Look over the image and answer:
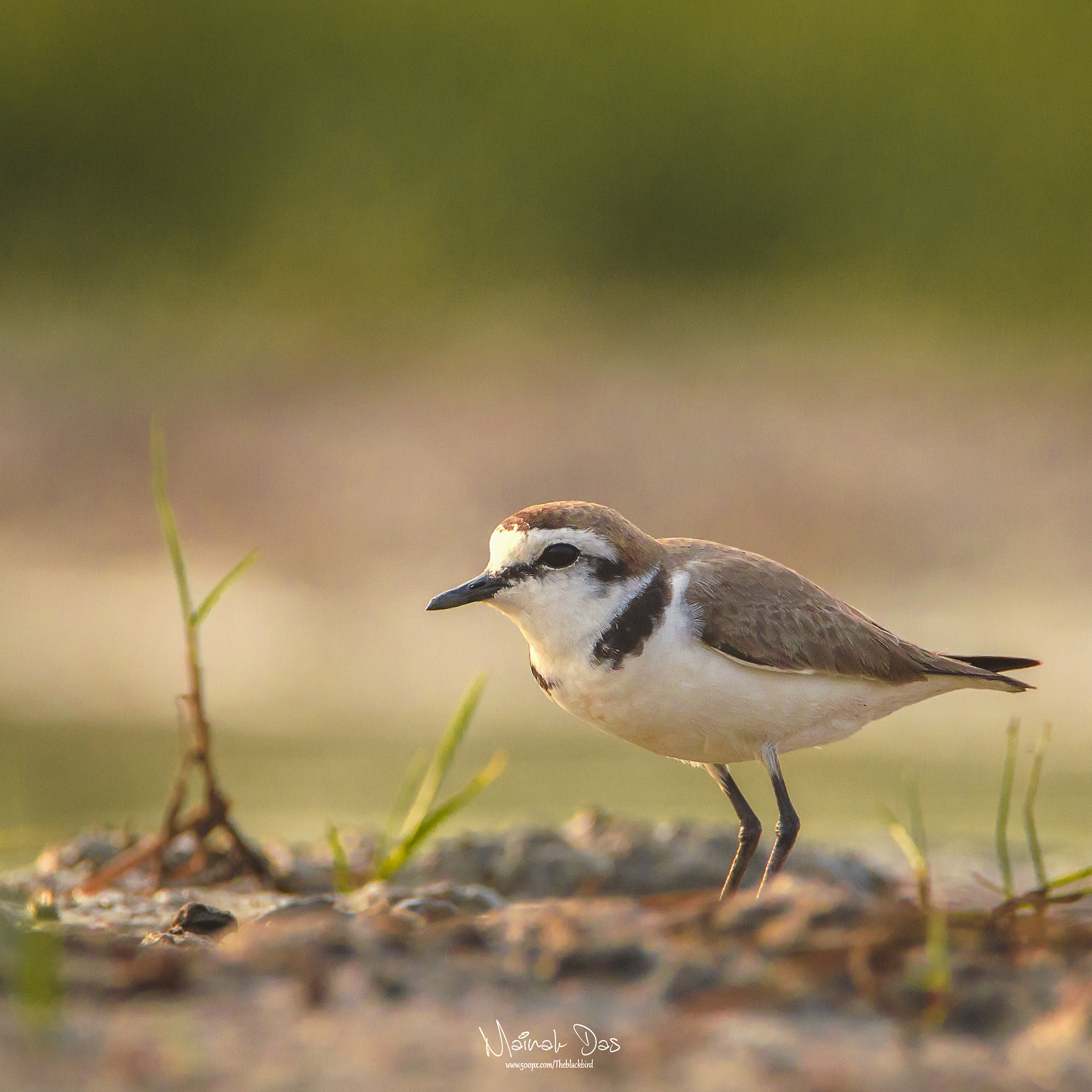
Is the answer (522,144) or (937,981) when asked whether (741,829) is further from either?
(522,144)

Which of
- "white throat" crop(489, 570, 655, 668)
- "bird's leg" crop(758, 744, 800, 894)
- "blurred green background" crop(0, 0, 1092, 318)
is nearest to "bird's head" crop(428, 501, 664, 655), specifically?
"white throat" crop(489, 570, 655, 668)

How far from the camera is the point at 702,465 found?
12008 mm

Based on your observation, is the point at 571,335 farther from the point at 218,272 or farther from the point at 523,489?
the point at 218,272

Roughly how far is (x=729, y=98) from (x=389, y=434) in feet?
13.4

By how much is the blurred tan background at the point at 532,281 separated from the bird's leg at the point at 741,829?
661cm

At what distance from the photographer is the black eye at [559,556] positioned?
4316mm

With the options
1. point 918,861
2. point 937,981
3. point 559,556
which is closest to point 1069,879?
point 918,861

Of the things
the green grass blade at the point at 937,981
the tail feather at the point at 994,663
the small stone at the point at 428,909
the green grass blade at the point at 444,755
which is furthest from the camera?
the tail feather at the point at 994,663

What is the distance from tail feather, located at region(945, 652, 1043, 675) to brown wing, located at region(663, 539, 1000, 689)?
12 centimetres

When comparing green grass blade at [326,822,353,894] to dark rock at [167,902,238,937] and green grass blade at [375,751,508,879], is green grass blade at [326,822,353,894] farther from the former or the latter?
dark rock at [167,902,238,937]

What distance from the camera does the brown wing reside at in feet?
14.1

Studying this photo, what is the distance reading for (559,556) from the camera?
4324 millimetres

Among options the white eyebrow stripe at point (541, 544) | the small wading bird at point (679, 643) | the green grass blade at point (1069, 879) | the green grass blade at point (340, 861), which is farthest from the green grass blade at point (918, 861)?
the green grass blade at point (340, 861)

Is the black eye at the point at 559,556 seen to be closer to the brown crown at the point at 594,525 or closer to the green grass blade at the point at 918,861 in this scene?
the brown crown at the point at 594,525
